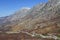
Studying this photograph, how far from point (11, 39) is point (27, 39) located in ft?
22.3

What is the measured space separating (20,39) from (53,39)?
52.3ft

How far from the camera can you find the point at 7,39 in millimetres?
78312

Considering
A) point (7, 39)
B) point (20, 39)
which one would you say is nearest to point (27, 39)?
point (20, 39)

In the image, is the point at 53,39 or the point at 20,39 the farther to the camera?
the point at 53,39

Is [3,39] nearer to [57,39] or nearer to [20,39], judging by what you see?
[20,39]

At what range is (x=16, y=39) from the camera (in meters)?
75.9

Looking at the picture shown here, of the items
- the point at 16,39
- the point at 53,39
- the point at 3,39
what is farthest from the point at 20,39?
the point at 53,39

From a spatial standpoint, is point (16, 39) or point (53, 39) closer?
point (16, 39)

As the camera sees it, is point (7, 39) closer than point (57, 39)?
Yes

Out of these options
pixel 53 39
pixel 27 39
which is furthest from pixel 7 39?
pixel 53 39

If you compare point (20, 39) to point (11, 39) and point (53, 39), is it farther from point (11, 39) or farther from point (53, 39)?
point (53, 39)

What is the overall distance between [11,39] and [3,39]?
372cm

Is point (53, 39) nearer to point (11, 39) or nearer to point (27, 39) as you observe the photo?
point (27, 39)

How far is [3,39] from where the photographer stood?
75.8 m
